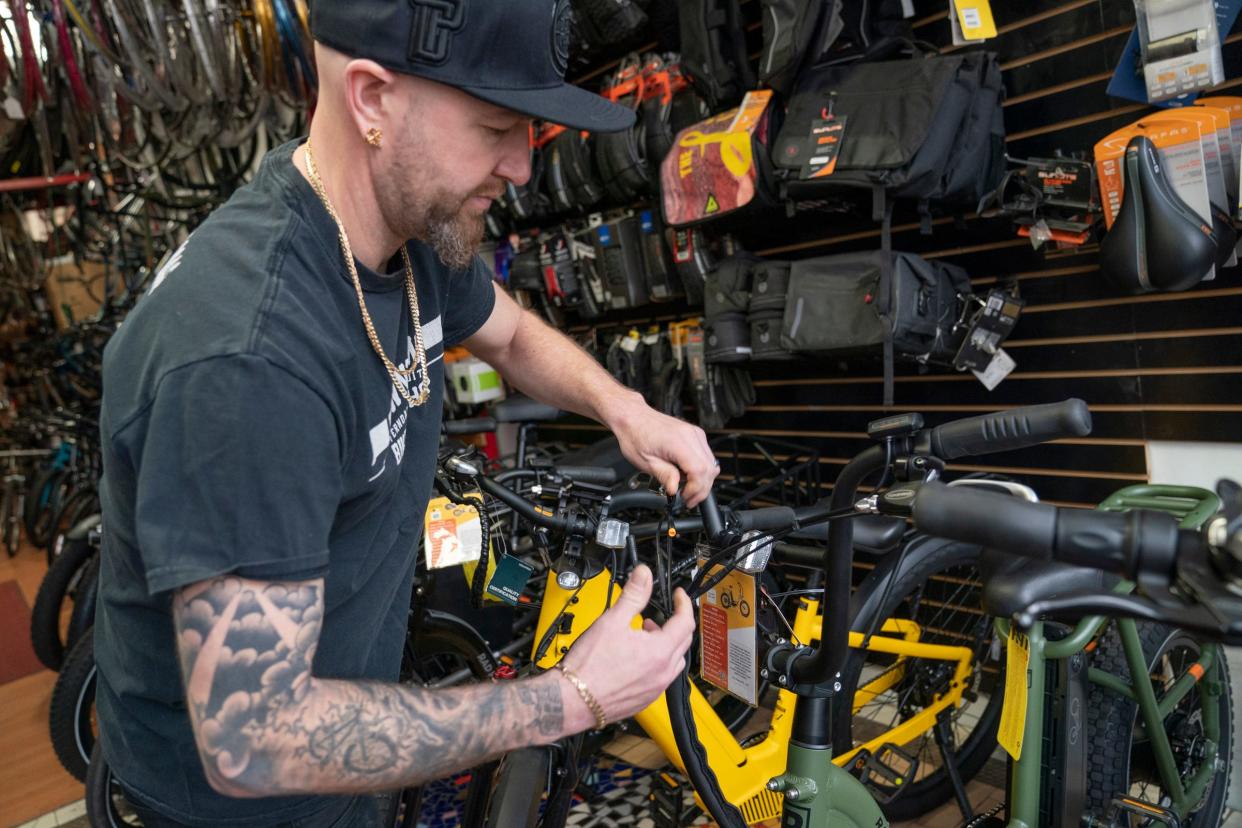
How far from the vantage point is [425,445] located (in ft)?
4.68

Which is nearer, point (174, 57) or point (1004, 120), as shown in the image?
point (1004, 120)

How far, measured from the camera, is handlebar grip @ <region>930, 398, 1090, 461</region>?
1058 millimetres

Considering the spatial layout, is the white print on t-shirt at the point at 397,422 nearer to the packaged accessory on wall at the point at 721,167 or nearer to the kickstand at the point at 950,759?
the kickstand at the point at 950,759

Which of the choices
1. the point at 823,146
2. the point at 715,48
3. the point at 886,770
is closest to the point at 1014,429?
the point at 886,770

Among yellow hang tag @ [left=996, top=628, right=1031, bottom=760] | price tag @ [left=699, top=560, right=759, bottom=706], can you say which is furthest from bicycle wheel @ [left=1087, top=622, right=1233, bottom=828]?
price tag @ [left=699, top=560, right=759, bottom=706]

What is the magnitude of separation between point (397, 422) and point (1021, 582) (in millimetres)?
1028

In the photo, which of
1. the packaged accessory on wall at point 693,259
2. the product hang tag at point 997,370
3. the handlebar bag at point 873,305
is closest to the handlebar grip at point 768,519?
the handlebar bag at point 873,305

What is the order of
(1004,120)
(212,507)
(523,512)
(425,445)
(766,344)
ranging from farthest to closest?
(766,344), (1004,120), (523,512), (425,445), (212,507)

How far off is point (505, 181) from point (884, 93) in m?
2.03

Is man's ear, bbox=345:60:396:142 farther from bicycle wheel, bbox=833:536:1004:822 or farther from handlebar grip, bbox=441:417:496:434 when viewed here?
handlebar grip, bbox=441:417:496:434

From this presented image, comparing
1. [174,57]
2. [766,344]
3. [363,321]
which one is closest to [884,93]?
[766,344]

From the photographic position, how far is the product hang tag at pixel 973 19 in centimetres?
281

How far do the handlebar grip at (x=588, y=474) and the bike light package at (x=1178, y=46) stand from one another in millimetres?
1830

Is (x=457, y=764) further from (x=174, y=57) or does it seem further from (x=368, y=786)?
(x=174, y=57)
